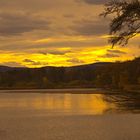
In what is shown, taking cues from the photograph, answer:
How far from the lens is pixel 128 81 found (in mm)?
117750

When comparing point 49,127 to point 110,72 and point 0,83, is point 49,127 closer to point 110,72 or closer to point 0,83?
point 110,72

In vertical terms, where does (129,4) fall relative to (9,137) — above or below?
above

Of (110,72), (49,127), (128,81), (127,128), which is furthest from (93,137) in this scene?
(110,72)

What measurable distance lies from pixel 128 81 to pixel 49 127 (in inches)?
3773

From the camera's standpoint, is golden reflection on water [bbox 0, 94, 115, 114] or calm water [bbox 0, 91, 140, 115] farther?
golden reflection on water [bbox 0, 94, 115, 114]

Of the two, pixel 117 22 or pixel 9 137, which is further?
pixel 117 22

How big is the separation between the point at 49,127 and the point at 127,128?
395 centimetres

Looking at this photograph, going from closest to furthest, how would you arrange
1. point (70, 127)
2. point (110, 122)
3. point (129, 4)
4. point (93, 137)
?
1. point (93, 137)
2. point (70, 127)
3. point (110, 122)
4. point (129, 4)

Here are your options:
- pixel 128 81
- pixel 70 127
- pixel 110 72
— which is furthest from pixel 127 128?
pixel 110 72

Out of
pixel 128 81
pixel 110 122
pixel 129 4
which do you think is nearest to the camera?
pixel 110 122

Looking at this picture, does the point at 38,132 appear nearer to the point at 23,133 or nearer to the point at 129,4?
the point at 23,133

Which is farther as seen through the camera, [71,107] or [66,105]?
[66,105]

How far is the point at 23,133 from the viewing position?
20.7 metres

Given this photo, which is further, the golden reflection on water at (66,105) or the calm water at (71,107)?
the golden reflection on water at (66,105)
